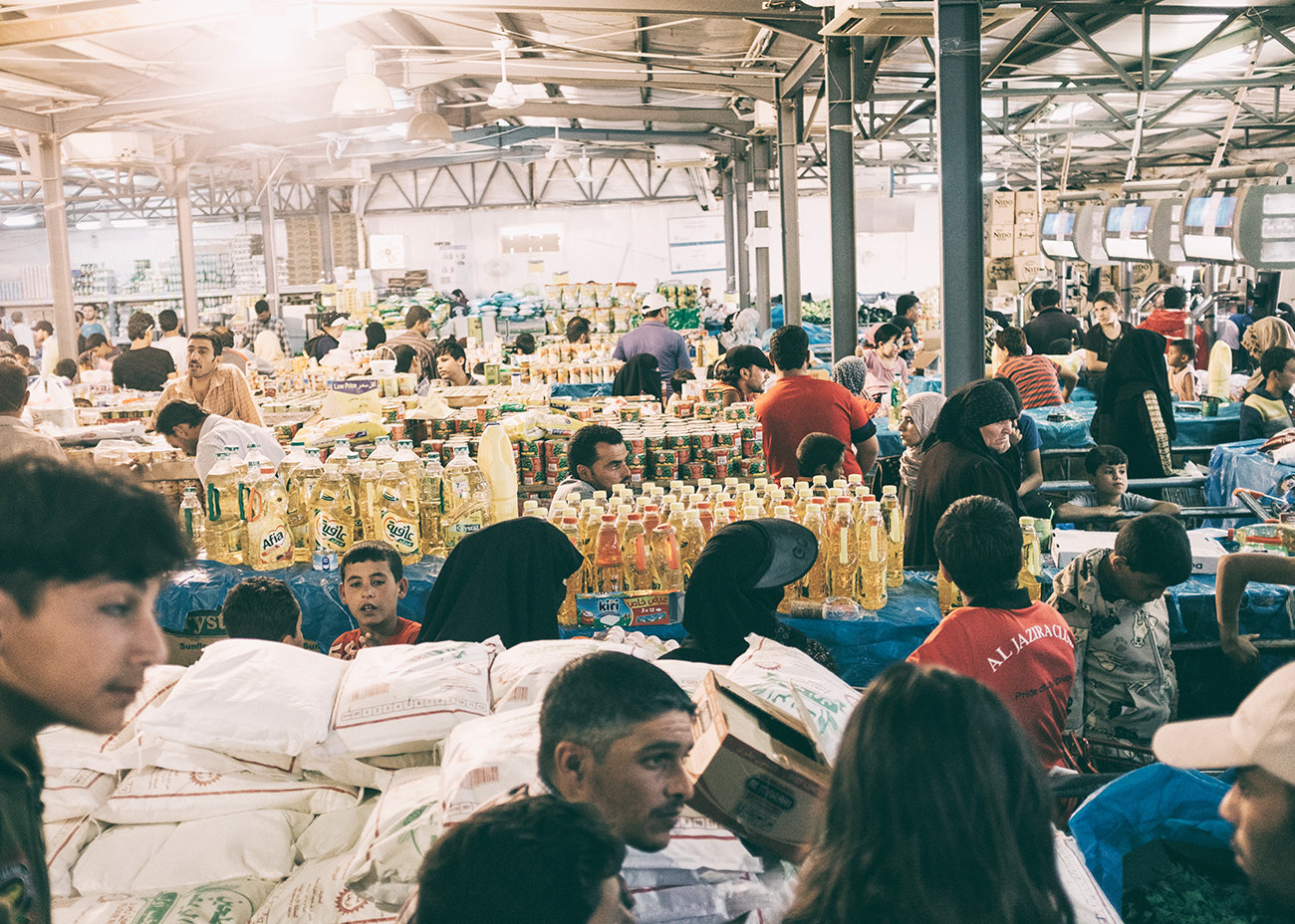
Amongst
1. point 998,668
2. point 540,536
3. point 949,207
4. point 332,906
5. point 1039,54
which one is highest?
point 1039,54

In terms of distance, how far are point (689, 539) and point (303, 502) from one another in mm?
1845

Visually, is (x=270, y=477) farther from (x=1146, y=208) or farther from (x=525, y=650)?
(x=1146, y=208)

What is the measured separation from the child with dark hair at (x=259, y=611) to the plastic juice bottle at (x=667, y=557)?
1394mm

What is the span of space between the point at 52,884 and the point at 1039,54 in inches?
395

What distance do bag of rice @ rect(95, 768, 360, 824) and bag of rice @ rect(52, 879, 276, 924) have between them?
0.22 m

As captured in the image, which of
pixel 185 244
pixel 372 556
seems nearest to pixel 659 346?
pixel 372 556

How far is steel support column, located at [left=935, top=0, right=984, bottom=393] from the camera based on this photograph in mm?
5887

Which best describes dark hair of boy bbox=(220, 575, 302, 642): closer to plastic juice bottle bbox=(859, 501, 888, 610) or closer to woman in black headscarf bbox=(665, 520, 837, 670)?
woman in black headscarf bbox=(665, 520, 837, 670)

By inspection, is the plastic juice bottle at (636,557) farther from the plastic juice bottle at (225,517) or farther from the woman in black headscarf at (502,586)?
the plastic juice bottle at (225,517)

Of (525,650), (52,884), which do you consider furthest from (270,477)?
(52,884)

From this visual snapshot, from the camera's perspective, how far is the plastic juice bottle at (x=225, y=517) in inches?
191

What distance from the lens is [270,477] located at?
190 inches

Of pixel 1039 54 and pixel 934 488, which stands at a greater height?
pixel 1039 54

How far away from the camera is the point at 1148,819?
8.07ft
